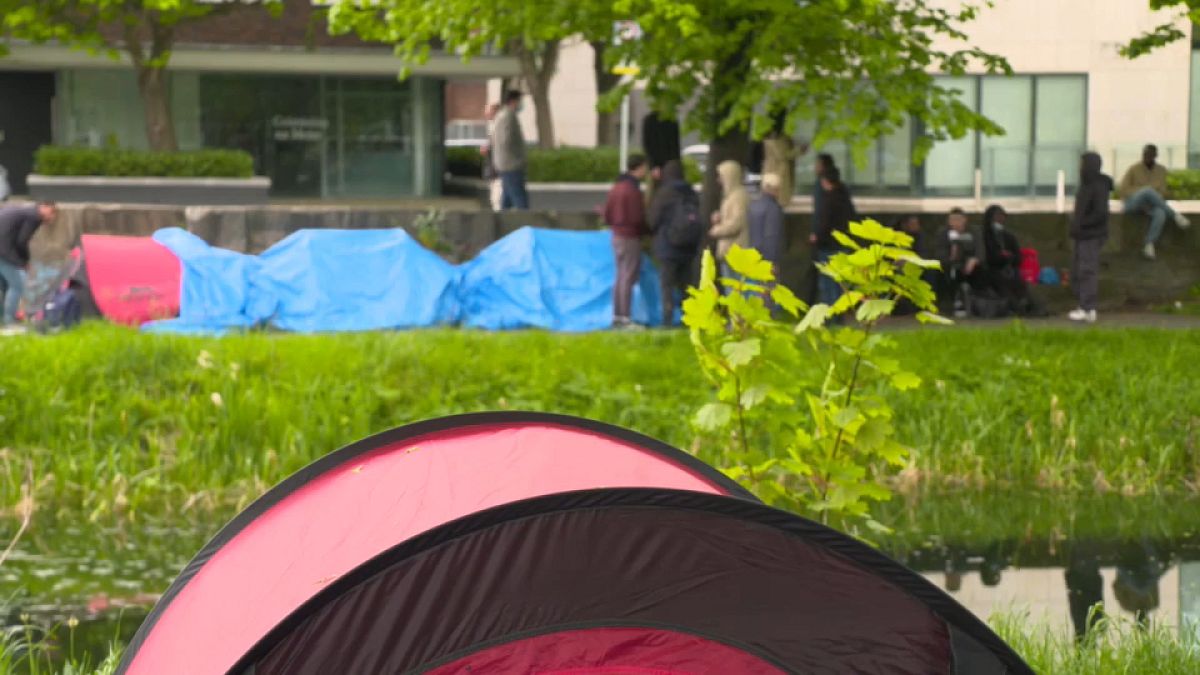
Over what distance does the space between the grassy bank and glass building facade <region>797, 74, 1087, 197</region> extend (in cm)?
1979

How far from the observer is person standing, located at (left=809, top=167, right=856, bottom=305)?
1681 cm

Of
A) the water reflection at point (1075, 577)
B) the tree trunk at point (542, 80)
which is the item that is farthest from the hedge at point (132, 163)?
the water reflection at point (1075, 577)

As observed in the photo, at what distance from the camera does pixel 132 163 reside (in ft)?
93.3

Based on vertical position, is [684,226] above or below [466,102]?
below

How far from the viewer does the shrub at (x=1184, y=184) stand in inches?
847

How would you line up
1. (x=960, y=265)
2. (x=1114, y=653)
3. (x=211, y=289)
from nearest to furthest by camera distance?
(x=1114, y=653) → (x=211, y=289) → (x=960, y=265)

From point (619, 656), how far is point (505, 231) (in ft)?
45.5

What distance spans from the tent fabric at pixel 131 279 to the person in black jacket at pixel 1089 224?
8.55 meters

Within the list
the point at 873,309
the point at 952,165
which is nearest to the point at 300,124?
the point at 952,165

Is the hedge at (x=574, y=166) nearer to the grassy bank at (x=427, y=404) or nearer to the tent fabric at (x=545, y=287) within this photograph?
the tent fabric at (x=545, y=287)

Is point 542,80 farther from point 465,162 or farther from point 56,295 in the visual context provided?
point 56,295

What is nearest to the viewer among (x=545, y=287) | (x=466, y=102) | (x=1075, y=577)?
(x=1075, y=577)

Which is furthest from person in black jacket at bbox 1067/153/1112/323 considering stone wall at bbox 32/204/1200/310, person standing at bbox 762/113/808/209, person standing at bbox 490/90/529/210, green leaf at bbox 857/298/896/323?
green leaf at bbox 857/298/896/323

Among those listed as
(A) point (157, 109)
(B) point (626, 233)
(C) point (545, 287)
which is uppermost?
(A) point (157, 109)
